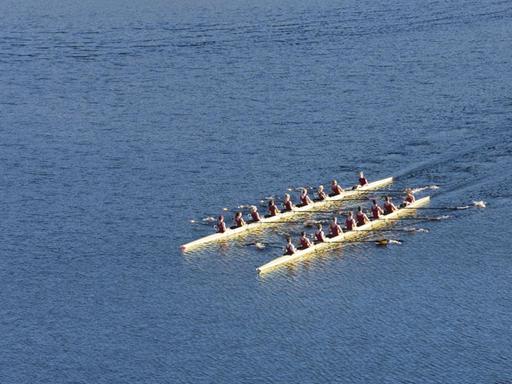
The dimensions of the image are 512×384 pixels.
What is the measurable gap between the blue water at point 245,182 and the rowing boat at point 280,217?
39.7 inches

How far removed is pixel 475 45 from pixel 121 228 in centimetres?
4766

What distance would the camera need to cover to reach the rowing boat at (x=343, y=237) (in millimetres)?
61219

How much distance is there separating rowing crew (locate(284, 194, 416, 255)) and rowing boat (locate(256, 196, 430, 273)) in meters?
0.20

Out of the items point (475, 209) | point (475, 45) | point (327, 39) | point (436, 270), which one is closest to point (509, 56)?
point (475, 45)

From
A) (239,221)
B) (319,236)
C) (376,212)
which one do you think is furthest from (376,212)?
(239,221)

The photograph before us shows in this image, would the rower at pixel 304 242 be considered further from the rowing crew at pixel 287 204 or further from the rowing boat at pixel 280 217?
the rowing crew at pixel 287 204

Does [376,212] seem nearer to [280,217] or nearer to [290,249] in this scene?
[280,217]

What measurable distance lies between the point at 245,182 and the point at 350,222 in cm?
1014

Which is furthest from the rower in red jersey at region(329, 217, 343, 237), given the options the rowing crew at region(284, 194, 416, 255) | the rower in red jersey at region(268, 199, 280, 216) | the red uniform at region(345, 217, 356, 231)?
the rower in red jersey at region(268, 199, 280, 216)

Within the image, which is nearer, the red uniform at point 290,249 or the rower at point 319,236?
the red uniform at point 290,249

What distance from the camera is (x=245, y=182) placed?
73750 mm

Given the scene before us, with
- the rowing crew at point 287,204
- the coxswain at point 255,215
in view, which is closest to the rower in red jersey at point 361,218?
the rowing crew at point 287,204

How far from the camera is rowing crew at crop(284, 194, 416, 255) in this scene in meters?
62.8

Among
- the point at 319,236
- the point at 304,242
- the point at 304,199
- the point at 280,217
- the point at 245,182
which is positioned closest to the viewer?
the point at 304,242
